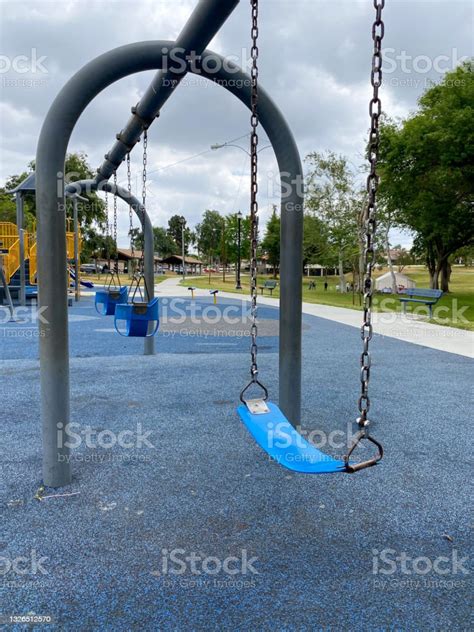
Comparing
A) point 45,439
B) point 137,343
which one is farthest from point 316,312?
point 45,439

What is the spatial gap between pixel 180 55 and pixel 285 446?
7.15 ft

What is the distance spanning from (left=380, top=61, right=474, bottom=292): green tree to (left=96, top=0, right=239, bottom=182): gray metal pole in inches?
576

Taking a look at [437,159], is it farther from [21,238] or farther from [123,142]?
[123,142]

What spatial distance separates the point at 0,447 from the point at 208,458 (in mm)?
1392

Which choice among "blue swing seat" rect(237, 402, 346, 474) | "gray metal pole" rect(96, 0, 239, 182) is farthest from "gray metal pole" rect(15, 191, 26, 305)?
"blue swing seat" rect(237, 402, 346, 474)

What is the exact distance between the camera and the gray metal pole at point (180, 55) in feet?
7.25

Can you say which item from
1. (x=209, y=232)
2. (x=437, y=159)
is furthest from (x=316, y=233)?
(x=209, y=232)

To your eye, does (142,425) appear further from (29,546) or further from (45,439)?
(29,546)

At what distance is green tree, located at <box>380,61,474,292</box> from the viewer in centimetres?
1530

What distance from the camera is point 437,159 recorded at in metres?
16.7

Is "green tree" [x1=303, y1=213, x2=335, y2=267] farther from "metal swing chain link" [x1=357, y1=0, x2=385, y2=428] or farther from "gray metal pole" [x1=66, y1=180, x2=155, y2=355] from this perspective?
"metal swing chain link" [x1=357, y1=0, x2=385, y2=428]

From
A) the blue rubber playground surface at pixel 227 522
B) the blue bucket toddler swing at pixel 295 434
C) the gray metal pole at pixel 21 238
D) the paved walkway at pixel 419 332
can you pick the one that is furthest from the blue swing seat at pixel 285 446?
the gray metal pole at pixel 21 238

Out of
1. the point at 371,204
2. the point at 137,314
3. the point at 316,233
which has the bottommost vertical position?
the point at 137,314

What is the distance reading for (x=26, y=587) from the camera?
1702 mm
